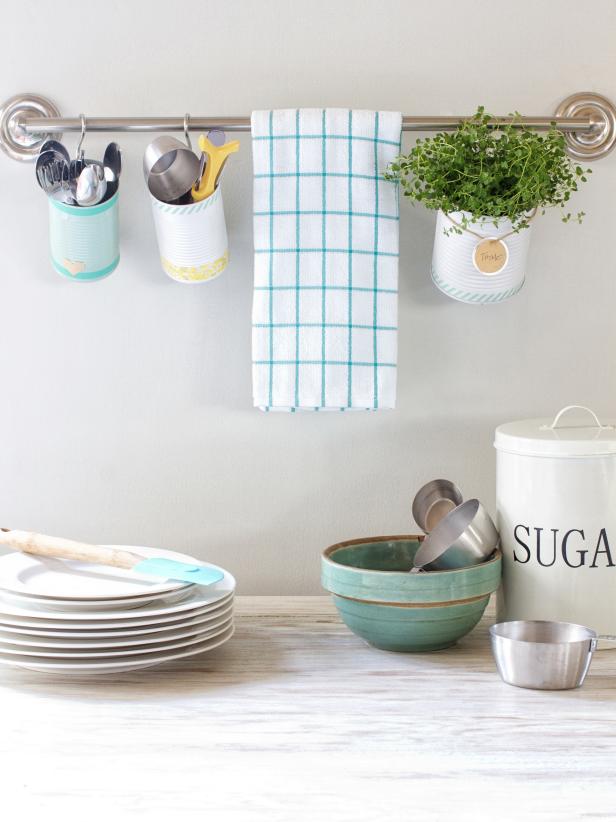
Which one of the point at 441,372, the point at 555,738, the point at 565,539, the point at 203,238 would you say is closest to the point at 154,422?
the point at 203,238

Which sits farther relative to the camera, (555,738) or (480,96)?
(480,96)

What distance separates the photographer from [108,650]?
0.99 meters

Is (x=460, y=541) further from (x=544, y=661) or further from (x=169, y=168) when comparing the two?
(x=169, y=168)

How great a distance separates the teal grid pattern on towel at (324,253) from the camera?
114 centimetres

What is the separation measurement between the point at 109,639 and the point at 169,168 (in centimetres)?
58

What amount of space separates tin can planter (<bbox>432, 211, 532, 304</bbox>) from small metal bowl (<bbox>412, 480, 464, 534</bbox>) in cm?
25

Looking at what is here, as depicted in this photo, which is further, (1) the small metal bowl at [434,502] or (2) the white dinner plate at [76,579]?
(1) the small metal bowl at [434,502]

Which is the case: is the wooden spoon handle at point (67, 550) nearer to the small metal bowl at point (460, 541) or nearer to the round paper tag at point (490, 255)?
the small metal bowl at point (460, 541)

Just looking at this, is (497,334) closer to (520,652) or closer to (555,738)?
(520,652)

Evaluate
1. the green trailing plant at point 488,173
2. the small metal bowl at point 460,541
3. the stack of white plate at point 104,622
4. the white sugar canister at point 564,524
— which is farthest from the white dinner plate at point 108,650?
the green trailing plant at point 488,173

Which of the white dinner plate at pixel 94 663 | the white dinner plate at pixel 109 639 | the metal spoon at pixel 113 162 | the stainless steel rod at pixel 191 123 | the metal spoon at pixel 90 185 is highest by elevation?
the stainless steel rod at pixel 191 123

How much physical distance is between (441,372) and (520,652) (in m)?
0.47

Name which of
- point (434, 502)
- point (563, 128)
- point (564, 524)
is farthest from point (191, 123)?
point (564, 524)

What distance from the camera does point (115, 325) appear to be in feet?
4.11
